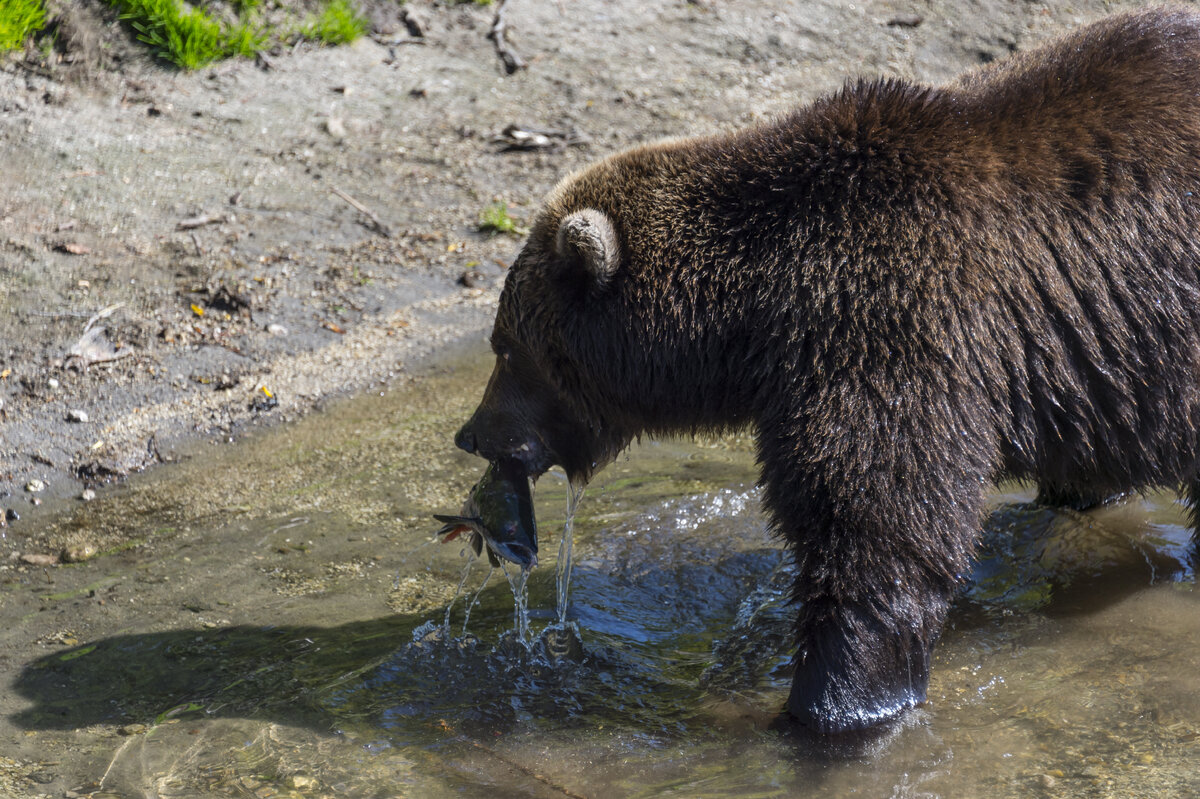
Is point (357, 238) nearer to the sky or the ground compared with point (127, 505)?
nearer to the sky

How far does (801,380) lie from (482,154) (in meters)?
5.84

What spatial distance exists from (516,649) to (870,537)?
5.78ft

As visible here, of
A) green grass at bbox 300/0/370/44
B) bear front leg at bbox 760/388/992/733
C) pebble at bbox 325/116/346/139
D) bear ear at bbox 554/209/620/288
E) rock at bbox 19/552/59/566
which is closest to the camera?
bear front leg at bbox 760/388/992/733

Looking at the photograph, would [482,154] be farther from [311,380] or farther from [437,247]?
[311,380]

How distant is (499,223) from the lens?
28.0 feet

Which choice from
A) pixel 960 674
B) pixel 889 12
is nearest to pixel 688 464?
pixel 960 674

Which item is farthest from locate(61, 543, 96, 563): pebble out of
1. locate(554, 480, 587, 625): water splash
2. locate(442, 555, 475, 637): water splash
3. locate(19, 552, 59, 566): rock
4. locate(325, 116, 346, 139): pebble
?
locate(325, 116, 346, 139): pebble

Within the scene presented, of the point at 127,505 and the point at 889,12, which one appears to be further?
the point at 889,12

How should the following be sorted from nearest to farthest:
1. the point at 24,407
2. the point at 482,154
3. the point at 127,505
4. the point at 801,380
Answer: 1. the point at 801,380
2. the point at 127,505
3. the point at 24,407
4. the point at 482,154

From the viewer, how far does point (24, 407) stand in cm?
651

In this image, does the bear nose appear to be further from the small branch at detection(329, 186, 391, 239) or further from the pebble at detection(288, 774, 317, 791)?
the small branch at detection(329, 186, 391, 239)

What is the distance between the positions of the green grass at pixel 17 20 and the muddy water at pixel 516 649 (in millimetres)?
4256

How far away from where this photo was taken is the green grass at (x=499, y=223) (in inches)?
336

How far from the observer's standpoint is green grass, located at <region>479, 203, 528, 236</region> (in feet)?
28.0
